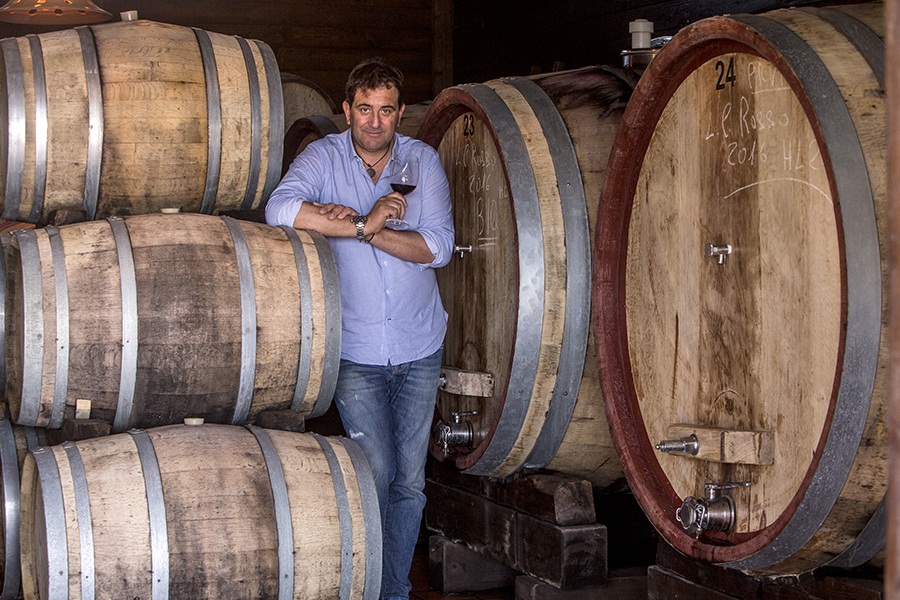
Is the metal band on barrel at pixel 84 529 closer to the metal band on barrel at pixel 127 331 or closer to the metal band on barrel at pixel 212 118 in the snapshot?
the metal band on barrel at pixel 127 331

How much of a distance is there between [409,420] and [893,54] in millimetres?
2461

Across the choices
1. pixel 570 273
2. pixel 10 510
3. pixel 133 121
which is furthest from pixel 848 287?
pixel 10 510

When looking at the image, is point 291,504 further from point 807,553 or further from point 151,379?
point 807,553

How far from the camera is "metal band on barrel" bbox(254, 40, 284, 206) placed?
10.8 feet

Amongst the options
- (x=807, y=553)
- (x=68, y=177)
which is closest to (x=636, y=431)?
(x=807, y=553)

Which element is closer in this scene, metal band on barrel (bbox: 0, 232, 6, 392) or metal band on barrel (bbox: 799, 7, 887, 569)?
metal band on barrel (bbox: 799, 7, 887, 569)

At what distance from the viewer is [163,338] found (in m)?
2.80

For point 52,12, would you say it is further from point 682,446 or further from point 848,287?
point 848,287

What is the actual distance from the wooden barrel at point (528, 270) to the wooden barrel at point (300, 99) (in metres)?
1.89

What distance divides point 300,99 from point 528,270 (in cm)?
271

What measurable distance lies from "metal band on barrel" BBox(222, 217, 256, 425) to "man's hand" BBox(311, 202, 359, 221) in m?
0.29

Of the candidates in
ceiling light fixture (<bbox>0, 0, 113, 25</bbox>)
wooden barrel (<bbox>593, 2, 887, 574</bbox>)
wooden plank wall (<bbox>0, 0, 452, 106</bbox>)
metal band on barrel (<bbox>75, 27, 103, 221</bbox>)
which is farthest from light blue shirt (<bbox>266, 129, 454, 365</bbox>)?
wooden plank wall (<bbox>0, 0, 452, 106</bbox>)

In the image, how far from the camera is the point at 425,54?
25.1 feet

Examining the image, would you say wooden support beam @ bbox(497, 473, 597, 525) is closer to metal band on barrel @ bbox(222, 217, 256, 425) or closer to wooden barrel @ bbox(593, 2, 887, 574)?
wooden barrel @ bbox(593, 2, 887, 574)
